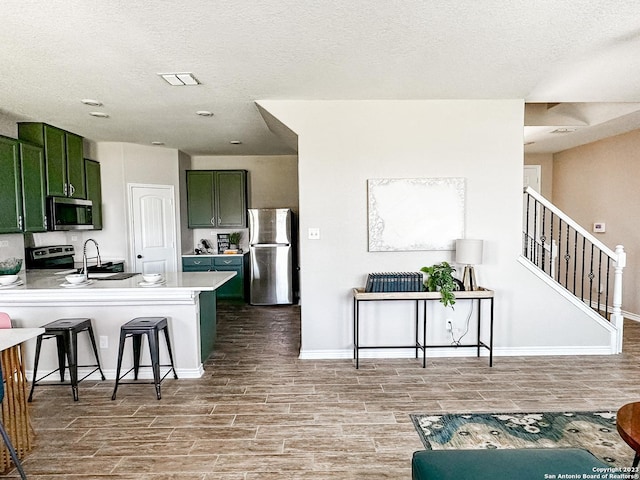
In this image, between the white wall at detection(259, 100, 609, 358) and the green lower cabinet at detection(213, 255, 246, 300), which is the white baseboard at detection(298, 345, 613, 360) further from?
the green lower cabinet at detection(213, 255, 246, 300)

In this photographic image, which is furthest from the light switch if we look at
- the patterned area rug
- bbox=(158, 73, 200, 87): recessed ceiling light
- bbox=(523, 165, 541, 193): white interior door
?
bbox=(523, 165, 541, 193): white interior door

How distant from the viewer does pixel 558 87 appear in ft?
11.3

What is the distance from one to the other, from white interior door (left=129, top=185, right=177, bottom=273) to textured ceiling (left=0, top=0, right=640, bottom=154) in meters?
1.88

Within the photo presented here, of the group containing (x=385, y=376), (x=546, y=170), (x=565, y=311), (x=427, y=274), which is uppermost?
(x=546, y=170)

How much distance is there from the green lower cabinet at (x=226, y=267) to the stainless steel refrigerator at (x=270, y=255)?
1.06 feet

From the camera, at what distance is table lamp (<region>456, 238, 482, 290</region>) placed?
11.5 ft

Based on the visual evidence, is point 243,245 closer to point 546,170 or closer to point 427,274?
point 427,274

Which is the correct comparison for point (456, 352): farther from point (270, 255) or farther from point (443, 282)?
point (270, 255)

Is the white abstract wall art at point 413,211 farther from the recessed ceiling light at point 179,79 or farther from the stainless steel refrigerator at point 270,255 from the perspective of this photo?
the stainless steel refrigerator at point 270,255

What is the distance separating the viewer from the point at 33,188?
13.9 feet

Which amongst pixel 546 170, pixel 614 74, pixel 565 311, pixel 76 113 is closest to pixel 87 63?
pixel 76 113

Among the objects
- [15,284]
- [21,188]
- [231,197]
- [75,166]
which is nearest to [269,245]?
[231,197]

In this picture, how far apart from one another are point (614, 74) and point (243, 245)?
5583 millimetres

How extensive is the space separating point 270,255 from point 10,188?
338 centimetres
